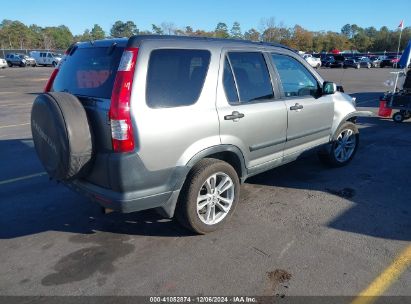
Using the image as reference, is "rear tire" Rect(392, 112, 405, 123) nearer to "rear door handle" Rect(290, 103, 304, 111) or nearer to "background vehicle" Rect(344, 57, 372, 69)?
"rear door handle" Rect(290, 103, 304, 111)

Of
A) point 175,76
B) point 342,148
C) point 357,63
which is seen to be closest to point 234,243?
point 175,76

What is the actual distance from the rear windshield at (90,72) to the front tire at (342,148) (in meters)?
3.59

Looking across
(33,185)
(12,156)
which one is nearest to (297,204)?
(33,185)

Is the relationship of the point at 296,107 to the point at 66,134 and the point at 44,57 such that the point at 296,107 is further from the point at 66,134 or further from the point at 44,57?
the point at 44,57

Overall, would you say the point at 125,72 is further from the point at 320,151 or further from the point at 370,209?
the point at 320,151

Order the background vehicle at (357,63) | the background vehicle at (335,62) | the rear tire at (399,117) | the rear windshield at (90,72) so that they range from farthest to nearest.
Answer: the background vehicle at (335,62) < the background vehicle at (357,63) < the rear tire at (399,117) < the rear windshield at (90,72)

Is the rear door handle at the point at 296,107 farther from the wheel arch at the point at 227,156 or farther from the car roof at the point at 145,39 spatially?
the wheel arch at the point at 227,156

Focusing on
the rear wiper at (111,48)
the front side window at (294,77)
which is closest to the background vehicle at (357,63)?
the front side window at (294,77)

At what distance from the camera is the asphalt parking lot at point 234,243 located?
2.87m

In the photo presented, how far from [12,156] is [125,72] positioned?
15.1 ft

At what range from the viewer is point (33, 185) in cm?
496

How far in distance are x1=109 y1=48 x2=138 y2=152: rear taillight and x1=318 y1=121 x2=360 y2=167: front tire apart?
352 cm

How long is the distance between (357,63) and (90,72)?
52.7 metres

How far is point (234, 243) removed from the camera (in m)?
3.47
